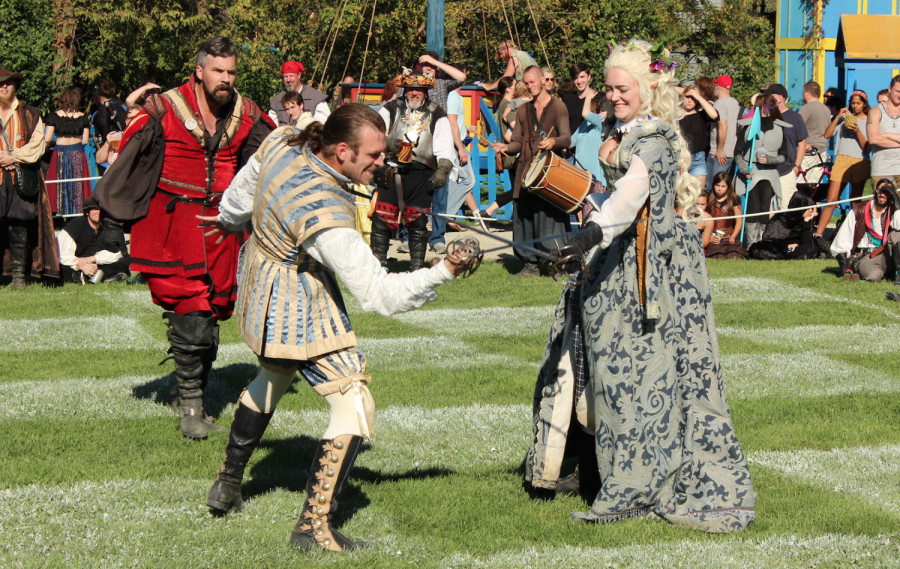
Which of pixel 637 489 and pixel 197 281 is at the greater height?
pixel 197 281

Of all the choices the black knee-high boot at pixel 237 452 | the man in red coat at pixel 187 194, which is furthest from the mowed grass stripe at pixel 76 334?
the black knee-high boot at pixel 237 452

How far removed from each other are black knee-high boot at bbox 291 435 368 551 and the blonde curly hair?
1.76 m

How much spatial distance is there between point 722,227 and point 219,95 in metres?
8.66

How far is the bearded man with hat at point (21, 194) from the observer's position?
31.5ft

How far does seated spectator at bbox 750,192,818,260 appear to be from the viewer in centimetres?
1216

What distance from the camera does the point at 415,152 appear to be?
10477 millimetres

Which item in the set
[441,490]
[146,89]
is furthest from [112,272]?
[441,490]

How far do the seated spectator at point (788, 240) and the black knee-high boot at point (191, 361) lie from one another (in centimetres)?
845

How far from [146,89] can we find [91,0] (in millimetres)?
13000

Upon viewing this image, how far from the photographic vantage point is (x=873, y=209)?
1045 centimetres

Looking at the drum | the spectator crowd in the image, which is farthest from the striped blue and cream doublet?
the spectator crowd

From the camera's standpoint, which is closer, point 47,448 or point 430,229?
point 47,448

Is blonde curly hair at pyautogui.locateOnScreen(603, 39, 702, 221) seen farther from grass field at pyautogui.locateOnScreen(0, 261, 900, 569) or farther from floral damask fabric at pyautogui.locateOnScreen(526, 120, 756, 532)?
grass field at pyautogui.locateOnScreen(0, 261, 900, 569)

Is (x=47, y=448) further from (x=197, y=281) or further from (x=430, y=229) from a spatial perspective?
(x=430, y=229)
